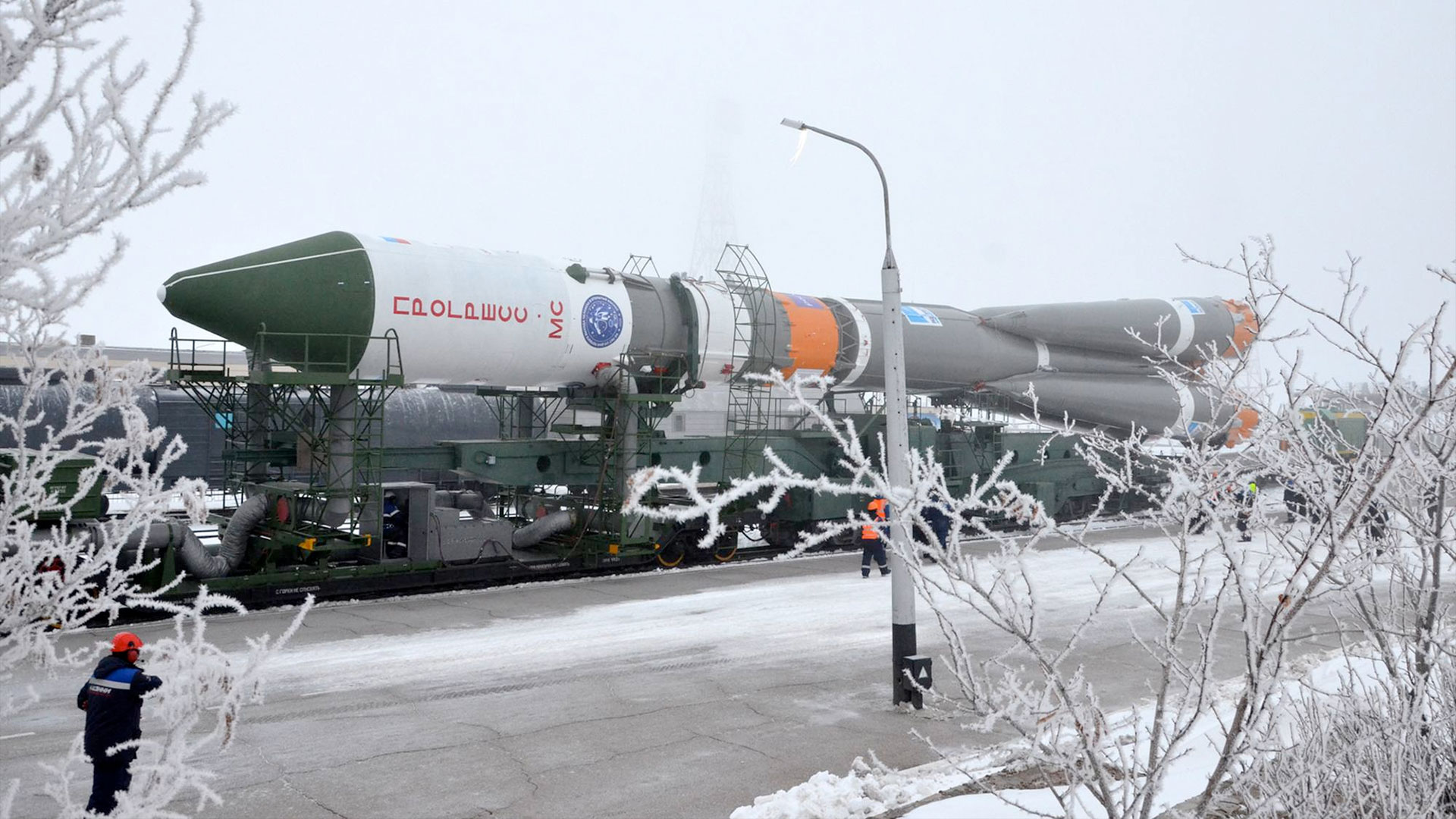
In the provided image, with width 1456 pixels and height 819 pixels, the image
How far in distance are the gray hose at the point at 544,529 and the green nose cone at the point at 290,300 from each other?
11.7 feet

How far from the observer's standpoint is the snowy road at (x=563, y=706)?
6.39 m

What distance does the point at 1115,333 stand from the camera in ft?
67.1

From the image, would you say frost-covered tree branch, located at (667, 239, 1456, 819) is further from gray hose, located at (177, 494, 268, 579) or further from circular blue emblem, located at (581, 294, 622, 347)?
gray hose, located at (177, 494, 268, 579)

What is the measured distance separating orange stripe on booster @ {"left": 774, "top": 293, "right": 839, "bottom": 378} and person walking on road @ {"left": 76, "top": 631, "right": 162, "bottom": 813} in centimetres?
1141

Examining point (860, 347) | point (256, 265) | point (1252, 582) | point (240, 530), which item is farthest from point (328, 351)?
point (1252, 582)

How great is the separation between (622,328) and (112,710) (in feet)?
31.7

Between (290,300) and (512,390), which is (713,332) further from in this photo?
(290,300)

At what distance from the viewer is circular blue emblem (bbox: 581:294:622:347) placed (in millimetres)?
14141

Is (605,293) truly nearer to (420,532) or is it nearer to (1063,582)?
(420,532)

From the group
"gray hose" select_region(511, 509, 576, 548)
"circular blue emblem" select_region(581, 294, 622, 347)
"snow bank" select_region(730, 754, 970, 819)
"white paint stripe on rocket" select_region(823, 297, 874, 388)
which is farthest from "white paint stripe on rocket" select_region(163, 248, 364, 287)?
"snow bank" select_region(730, 754, 970, 819)

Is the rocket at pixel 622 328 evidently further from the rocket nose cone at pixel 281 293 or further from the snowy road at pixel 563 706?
the snowy road at pixel 563 706

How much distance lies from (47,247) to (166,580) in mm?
9260

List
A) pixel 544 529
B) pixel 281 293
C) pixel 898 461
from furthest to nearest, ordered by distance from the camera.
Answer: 1. pixel 544 529
2. pixel 281 293
3. pixel 898 461

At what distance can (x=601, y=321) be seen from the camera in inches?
562
